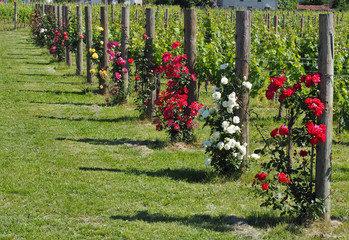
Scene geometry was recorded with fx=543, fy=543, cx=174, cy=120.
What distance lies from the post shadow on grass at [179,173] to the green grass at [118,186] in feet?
0.04

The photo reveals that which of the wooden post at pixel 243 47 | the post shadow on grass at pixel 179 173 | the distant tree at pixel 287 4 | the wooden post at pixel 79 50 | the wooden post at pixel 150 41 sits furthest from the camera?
the distant tree at pixel 287 4

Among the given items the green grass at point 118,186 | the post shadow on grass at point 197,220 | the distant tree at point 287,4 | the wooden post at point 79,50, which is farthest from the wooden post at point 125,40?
the distant tree at point 287,4

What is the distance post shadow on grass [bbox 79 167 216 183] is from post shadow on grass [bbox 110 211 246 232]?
51.0 inches

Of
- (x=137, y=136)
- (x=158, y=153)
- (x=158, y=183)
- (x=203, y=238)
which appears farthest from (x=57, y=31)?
(x=203, y=238)

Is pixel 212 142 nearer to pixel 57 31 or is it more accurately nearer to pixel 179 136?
pixel 179 136

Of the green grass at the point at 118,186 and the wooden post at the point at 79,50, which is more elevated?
the wooden post at the point at 79,50

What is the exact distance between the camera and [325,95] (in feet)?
17.4

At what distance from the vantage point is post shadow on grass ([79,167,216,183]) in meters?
7.09

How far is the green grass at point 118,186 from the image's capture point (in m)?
5.41

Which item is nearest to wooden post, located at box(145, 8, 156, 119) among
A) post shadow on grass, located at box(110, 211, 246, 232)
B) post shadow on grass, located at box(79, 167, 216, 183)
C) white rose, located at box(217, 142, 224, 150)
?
→ post shadow on grass, located at box(79, 167, 216, 183)

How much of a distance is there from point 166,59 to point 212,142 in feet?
7.21

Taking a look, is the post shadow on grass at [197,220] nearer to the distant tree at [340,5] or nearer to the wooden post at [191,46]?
the wooden post at [191,46]

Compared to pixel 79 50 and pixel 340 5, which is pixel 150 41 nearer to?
pixel 79 50

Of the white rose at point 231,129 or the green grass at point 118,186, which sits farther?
the white rose at point 231,129
